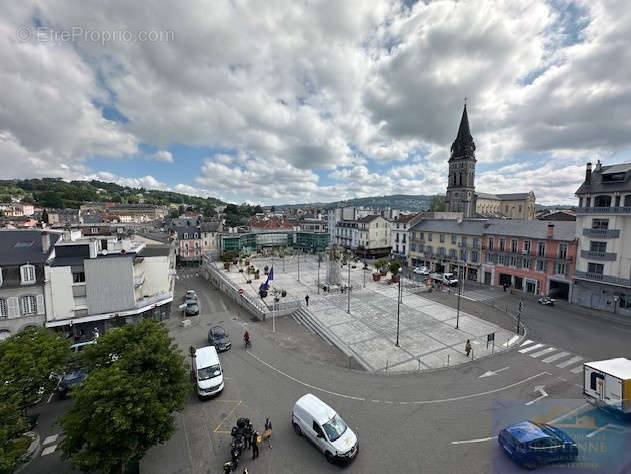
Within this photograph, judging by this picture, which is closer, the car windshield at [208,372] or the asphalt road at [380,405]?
the asphalt road at [380,405]

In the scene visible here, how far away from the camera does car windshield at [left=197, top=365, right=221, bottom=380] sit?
1758cm

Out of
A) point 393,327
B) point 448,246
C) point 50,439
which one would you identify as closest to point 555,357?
point 393,327

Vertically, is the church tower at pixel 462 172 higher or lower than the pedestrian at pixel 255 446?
higher

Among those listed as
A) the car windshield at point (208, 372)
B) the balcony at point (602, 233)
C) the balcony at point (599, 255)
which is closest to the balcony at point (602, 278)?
the balcony at point (599, 255)

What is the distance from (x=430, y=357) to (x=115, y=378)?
2162 centimetres

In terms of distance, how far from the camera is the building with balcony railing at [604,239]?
3207cm

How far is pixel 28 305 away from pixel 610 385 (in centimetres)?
4198

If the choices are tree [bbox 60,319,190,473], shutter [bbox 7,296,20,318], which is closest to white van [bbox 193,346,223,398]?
tree [bbox 60,319,190,473]

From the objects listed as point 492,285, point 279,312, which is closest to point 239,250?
point 279,312

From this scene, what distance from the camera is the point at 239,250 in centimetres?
7619

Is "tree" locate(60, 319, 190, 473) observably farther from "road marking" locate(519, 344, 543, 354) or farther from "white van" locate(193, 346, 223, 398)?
"road marking" locate(519, 344, 543, 354)

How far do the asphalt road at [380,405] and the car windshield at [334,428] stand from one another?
1274 mm

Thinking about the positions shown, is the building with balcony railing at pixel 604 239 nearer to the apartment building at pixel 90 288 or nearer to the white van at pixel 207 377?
the white van at pixel 207 377
